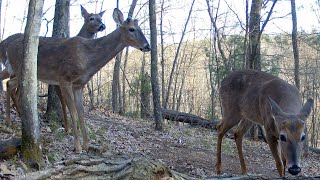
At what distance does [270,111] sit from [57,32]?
457 cm

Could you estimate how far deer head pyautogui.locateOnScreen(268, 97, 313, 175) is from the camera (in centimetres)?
583

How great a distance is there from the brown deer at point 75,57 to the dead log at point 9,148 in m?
1.82

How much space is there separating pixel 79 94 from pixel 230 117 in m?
2.80

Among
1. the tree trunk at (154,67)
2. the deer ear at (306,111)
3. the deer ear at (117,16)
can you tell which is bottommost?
the deer ear at (306,111)

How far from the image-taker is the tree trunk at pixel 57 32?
9039mm

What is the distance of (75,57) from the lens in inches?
315

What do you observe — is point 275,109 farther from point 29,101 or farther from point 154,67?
point 154,67

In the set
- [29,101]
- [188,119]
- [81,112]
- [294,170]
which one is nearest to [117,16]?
[81,112]

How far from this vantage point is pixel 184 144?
34.6 ft

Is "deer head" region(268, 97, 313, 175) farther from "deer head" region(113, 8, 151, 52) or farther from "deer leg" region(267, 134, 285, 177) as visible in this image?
"deer head" region(113, 8, 151, 52)

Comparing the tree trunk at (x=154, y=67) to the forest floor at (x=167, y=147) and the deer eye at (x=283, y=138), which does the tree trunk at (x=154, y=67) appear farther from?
the deer eye at (x=283, y=138)

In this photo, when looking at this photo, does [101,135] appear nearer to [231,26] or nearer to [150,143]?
[150,143]

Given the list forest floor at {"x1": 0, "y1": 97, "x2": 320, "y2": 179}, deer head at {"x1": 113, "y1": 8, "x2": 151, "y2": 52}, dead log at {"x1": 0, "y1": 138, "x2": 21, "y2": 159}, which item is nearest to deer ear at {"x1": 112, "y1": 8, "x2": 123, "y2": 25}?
deer head at {"x1": 113, "y1": 8, "x2": 151, "y2": 52}

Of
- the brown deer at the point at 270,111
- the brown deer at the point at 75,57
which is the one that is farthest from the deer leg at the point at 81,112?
the brown deer at the point at 270,111
